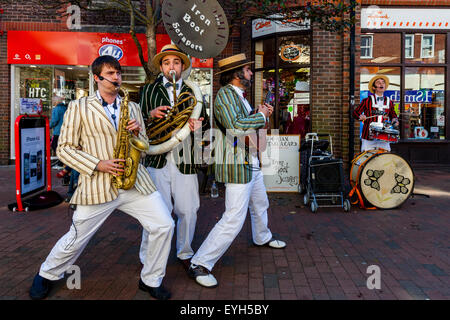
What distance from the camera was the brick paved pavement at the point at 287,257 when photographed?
3402 mm

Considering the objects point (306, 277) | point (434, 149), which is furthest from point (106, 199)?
point (434, 149)

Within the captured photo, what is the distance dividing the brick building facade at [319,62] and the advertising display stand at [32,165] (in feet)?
14.2

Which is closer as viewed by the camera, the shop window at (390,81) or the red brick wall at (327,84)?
the red brick wall at (327,84)

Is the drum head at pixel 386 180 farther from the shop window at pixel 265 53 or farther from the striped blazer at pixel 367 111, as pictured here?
the shop window at pixel 265 53

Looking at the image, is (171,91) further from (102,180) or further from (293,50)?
(293,50)

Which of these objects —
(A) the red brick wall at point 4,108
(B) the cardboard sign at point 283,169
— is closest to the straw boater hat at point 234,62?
(B) the cardboard sign at point 283,169

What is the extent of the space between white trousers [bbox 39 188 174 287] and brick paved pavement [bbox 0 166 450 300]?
278 millimetres

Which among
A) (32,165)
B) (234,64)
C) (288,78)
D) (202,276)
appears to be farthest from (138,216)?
(288,78)

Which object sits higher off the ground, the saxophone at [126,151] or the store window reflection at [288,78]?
the store window reflection at [288,78]

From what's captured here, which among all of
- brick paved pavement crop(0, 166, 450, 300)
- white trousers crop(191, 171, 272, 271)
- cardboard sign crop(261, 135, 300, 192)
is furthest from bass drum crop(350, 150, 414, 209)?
white trousers crop(191, 171, 272, 271)

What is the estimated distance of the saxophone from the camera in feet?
9.86

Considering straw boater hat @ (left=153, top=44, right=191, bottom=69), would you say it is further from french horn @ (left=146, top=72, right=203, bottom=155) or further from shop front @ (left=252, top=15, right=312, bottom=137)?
shop front @ (left=252, top=15, right=312, bottom=137)

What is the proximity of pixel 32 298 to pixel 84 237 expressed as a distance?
2.28 feet
